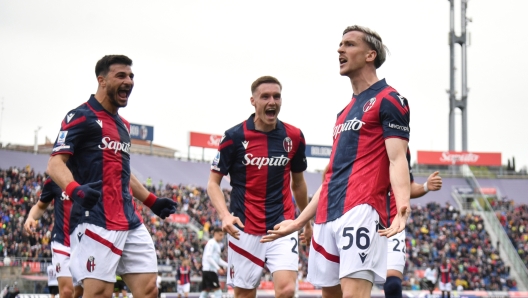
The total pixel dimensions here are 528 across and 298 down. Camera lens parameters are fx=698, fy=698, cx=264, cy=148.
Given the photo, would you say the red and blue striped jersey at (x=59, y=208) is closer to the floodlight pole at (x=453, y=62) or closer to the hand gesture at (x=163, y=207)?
the hand gesture at (x=163, y=207)

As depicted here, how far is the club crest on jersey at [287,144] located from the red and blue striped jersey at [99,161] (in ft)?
6.84

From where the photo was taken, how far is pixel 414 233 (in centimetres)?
4397

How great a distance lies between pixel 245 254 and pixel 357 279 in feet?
9.84

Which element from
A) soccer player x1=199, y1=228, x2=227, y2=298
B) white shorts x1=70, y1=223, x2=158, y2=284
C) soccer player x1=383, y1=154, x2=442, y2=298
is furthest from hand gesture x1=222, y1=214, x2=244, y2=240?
soccer player x1=199, y1=228, x2=227, y2=298

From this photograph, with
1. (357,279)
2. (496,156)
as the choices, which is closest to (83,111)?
(357,279)

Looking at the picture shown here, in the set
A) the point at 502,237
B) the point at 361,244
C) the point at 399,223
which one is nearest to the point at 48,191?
the point at 361,244

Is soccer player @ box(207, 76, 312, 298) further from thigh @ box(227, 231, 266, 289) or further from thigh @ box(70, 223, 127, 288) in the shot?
thigh @ box(70, 223, 127, 288)

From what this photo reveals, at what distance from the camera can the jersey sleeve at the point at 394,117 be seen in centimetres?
529

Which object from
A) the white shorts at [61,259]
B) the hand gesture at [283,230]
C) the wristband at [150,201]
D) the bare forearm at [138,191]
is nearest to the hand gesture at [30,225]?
the white shorts at [61,259]

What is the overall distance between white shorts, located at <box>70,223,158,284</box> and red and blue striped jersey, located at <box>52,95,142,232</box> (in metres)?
0.08

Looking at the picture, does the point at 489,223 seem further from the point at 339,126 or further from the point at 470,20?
the point at 339,126

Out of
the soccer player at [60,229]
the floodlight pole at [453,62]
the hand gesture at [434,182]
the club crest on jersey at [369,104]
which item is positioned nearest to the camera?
the club crest on jersey at [369,104]

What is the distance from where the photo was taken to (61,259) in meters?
10.2

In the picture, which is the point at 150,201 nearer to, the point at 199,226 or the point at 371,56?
the point at 371,56
